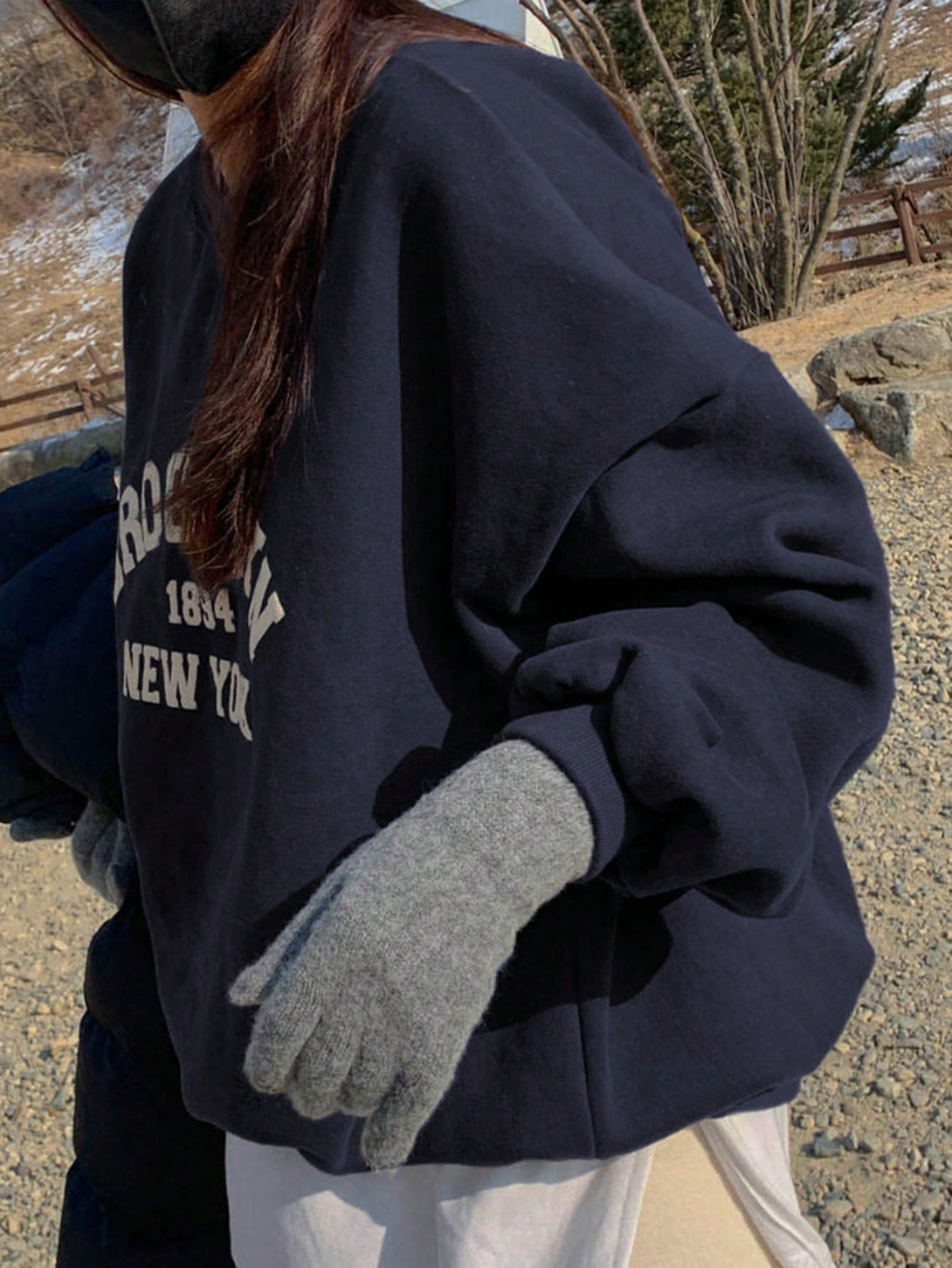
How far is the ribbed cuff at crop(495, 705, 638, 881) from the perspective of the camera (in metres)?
0.83

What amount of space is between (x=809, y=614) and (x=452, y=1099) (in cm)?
43

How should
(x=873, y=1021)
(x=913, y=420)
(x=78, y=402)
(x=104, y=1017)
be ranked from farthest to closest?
(x=78, y=402) → (x=913, y=420) → (x=873, y=1021) → (x=104, y=1017)

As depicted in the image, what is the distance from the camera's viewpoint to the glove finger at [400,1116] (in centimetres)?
80

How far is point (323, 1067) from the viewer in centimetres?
80

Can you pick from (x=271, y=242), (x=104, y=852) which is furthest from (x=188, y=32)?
(x=104, y=852)

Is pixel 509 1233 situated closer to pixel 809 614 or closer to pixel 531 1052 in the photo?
pixel 531 1052

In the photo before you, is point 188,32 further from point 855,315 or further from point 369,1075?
point 855,315

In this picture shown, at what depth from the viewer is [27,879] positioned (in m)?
4.25

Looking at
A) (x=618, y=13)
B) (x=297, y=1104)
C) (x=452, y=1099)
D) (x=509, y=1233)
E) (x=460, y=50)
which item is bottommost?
(x=618, y=13)

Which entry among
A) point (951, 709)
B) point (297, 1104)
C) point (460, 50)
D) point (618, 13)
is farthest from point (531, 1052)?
point (618, 13)

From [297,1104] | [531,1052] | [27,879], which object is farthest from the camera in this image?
[27,879]

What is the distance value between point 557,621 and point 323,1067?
339 mm

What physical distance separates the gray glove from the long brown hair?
54cm

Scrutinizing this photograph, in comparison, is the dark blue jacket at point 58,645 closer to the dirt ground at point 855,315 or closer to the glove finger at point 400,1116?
the glove finger at point 400,1116
